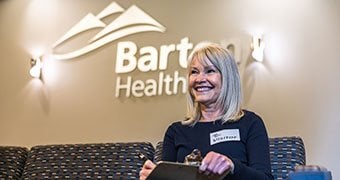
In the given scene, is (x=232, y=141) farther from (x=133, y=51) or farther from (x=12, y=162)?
(x=133, y=51)

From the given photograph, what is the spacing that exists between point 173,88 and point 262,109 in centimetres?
61

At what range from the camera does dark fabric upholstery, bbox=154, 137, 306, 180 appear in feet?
7.81

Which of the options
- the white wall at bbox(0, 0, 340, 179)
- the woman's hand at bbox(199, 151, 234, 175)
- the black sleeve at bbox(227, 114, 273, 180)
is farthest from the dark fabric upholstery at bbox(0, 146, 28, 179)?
the woman's hand at bbox(199, 151, 234, 175)

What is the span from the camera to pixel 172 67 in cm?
367

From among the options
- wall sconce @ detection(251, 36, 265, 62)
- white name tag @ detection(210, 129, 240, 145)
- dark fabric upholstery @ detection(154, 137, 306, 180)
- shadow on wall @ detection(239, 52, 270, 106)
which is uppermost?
wall sconce @ detection(251, 36, 265, 62)

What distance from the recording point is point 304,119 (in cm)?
321

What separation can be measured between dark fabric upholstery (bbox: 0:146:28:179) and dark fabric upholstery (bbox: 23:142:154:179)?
7cm

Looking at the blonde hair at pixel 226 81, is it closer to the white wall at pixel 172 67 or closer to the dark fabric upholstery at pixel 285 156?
the dark fabric upholstery at pixel 285 156

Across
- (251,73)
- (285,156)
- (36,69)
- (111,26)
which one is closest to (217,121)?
(285,156)

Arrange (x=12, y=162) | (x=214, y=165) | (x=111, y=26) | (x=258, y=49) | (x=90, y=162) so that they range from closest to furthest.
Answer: (x=214, y=165)
(x=90, y=162)
(x=12, y=162)
(x=258, y=49)
(x=111, y=26)

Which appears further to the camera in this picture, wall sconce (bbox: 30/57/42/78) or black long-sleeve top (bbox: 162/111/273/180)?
wall sconce (bbox: 30/57/42/78)

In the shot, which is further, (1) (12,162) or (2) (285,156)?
(1) (12,162)

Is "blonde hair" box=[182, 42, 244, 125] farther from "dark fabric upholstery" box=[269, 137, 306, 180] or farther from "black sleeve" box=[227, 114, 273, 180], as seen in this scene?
"dark fabric upholstery" box=[269, 137, 306, 180]

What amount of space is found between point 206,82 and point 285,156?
0.57 m
